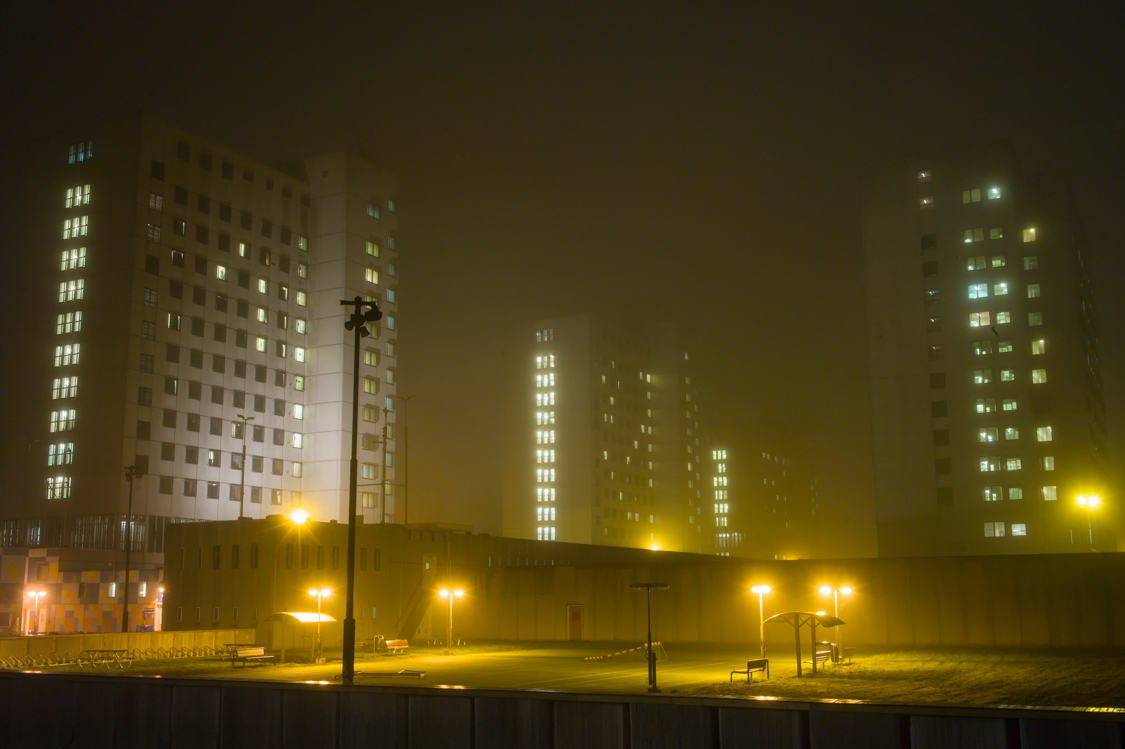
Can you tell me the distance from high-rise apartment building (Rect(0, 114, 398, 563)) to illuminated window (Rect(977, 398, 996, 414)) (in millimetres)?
63026

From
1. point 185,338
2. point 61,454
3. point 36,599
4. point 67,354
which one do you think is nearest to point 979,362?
point 185,338

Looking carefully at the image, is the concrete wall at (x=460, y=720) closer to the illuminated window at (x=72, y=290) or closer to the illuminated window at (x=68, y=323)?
the illuminated window at (x=68, y=323)

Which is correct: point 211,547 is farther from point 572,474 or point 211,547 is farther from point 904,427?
point 572,474

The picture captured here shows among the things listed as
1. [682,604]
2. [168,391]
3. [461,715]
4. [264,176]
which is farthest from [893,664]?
[264,176]

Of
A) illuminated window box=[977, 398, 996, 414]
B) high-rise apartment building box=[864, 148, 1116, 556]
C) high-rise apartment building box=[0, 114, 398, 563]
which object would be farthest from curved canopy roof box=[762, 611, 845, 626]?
illuminated window box=[977, 398, 996, 414]

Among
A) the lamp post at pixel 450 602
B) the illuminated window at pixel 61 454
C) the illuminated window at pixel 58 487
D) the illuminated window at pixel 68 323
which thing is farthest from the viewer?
the illuminated window at pixel 68 323

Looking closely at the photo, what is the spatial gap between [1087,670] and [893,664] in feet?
21.2

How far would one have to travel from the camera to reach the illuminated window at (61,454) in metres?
85.2

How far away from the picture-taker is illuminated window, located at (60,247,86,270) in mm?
90125

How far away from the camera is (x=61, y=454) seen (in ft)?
281

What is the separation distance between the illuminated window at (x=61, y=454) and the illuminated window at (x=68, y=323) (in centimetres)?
1035

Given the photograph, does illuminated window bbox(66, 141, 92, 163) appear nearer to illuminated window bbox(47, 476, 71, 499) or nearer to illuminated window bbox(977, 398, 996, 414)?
illuminated window bbox(47, 476, 71, 499)

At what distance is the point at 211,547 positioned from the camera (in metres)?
53.7

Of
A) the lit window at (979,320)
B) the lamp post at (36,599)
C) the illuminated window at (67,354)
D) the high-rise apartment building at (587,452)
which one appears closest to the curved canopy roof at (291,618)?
the lamp post at (36,599)
